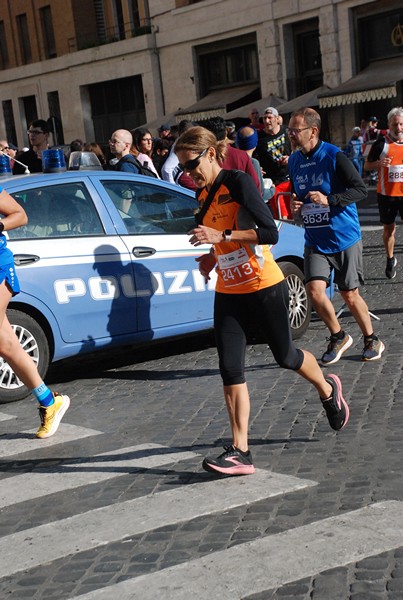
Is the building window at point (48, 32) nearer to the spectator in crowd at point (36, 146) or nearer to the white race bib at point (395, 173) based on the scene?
the spectator in crowd at point (36, 146)

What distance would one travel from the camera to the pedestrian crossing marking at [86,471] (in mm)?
5504

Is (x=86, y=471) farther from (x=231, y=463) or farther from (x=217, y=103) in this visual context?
(x=217, y=103)

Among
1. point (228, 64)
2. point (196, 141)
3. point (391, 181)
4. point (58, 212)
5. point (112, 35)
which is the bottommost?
point (391, 181)

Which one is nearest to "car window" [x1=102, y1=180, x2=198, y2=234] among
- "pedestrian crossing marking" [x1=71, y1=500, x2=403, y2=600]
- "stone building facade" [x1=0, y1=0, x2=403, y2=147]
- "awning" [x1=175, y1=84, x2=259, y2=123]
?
"pedestrian crossing marking" [x1=71, y1=500, x2=403, y2=600]

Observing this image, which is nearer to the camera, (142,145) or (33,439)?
(33,439)

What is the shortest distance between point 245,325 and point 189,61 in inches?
1390

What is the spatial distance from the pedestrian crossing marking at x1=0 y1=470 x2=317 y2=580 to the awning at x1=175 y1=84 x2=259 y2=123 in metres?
32.5

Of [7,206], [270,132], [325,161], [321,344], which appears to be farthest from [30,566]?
[270,132]

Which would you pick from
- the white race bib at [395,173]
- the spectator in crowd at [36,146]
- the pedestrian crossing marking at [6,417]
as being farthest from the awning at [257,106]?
the pedestrian crossing marking at [6,417]

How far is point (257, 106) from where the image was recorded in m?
35.1

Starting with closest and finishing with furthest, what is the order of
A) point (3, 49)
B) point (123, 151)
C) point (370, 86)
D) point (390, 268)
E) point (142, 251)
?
point (142, 251) < point (123, 151) < point (390, 268) < point (370, 86) < point (3, 49)

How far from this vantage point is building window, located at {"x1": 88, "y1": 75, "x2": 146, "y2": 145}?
43.4m

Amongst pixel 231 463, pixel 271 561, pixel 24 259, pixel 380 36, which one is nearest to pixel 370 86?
pixel 380 36

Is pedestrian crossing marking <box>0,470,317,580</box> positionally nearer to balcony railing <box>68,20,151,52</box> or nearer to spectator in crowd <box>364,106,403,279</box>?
spectator in crowd <box>364,106,403,279</box>
